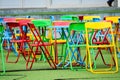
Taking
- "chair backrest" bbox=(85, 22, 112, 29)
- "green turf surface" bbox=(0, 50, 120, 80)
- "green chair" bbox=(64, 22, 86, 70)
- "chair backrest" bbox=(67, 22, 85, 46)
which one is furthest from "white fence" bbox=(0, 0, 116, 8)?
"chair backrest" bbox=(85, 22, 112, 29)

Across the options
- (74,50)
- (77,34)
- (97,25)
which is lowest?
(74,50)

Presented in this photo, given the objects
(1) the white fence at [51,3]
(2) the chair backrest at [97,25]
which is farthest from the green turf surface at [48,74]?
(1) the white fence at [51,3]

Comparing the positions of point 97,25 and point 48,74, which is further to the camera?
point 97,25

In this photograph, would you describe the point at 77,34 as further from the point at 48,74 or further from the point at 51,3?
the point at 51,3

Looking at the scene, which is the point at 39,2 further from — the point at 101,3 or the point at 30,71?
the point at 30,71

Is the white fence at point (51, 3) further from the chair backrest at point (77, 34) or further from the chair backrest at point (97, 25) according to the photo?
the chair backrest at point (97, 25)

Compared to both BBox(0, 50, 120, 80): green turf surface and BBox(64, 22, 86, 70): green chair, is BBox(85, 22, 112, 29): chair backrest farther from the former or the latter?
BBox(0, 50, 120, 80): green turf surface

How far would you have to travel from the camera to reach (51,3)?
21.5 meters

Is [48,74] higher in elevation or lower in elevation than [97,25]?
lower

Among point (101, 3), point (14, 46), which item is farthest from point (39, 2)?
point (14, 46)

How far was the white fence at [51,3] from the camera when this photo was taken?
2126 cm

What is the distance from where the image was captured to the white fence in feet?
69.7

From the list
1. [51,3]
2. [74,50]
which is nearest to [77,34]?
[74,50]

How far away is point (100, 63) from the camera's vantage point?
10.2 m
